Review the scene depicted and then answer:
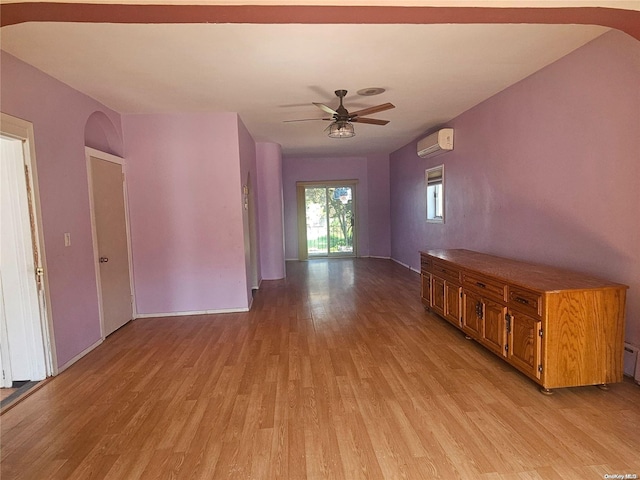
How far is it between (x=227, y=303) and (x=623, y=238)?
422 centimetres

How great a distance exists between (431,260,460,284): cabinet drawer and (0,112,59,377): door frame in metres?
3.78

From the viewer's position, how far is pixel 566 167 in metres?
3.17

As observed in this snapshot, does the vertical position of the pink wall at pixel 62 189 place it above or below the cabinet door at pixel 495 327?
above

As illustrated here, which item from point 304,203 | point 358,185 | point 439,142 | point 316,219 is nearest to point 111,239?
point 439,142

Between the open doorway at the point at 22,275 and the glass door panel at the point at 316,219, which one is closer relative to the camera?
the open doorway at the point at 22,275

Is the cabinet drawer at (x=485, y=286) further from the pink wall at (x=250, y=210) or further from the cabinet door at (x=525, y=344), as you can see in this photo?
the pink wall at (x=250, y=210)

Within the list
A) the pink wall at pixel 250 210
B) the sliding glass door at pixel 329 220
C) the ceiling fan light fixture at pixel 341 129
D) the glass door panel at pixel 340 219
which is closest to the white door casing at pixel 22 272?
the pink wall at pixel 250 210

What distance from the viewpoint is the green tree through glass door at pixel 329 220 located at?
9.67 meters

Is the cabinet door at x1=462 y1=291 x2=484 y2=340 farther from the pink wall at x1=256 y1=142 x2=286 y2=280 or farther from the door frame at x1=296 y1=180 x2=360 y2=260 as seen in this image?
the door frame at x1=296 y1=180 x2=360 y2=260

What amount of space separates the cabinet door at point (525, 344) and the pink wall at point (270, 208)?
4.95 metres

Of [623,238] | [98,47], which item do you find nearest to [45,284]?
[98,47]

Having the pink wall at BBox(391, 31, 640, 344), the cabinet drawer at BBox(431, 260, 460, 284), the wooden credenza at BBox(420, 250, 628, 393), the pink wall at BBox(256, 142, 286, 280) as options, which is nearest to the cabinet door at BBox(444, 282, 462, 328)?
the cabinet drawer at BBox(431, 260, 460, 284)

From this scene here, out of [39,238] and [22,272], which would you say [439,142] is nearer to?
[39,238]

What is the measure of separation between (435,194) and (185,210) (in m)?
4.11
